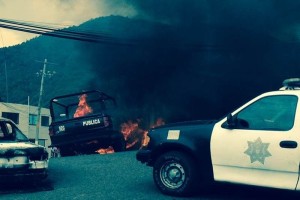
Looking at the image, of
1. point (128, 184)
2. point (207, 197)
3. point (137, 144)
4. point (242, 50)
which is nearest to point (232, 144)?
point (207, 197)

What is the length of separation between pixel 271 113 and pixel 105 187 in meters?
3.24

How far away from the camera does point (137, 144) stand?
2164 cm

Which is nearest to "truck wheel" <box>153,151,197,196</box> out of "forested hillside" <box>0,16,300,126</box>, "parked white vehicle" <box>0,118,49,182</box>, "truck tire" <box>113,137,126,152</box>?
"parked white vehicle" <box>0,118,49,182</box>

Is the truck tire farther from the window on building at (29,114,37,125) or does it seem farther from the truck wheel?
the window on building at (29,114,37,125)

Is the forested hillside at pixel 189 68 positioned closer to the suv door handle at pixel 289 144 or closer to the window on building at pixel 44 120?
the suv door handle at pixel 289 144

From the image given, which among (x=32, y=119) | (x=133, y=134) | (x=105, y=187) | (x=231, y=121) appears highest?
(x=231, y=121)

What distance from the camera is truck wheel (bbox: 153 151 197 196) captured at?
5680mm

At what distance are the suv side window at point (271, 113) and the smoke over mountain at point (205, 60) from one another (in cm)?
1956

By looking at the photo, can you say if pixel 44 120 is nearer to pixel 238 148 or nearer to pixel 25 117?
pixel 25 117

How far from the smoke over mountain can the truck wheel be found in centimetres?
1960

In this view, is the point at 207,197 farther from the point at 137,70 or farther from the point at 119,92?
the point at 119,92

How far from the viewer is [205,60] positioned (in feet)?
87.9

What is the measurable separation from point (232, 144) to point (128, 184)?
2550mm

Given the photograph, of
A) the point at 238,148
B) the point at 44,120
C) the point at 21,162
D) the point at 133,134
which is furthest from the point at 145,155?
the point at 44,120
